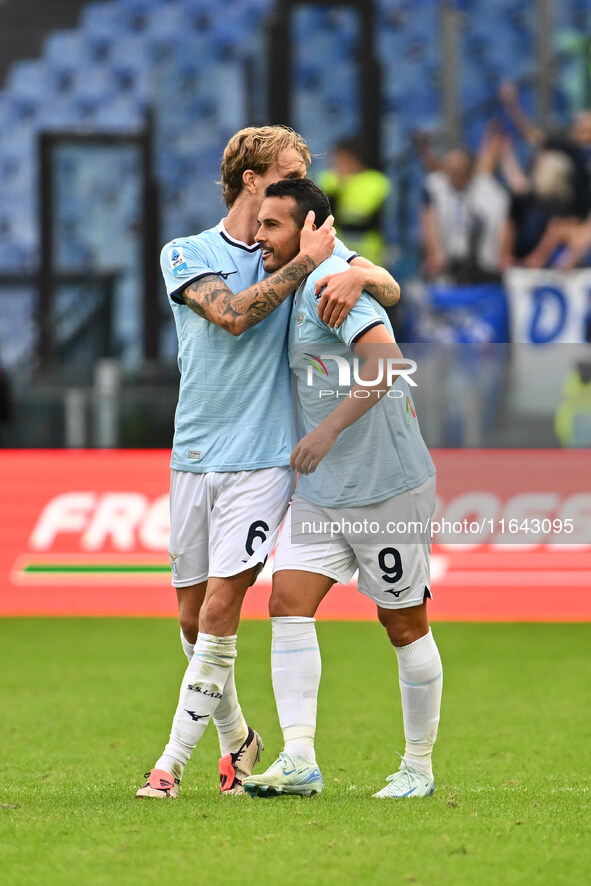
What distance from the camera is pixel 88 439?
1041cm

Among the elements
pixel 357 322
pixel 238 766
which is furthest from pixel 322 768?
pixel 357 322

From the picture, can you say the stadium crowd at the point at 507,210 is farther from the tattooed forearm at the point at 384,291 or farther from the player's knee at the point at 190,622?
the player's knee at the point at 190,622

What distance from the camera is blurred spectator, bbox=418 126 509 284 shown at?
12.2 m

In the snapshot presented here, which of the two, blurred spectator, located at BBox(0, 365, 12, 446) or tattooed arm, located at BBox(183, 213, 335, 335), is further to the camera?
blurred spectator, located at BBox(0, 365, 12, 446)

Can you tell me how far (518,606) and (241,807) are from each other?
17.8 feet

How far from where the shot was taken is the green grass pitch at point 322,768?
3.52 m

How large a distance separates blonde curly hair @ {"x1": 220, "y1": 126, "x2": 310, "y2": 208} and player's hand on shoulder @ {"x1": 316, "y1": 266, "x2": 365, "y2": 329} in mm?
517

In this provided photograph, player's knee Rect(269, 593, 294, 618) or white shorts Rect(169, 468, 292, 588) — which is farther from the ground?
white shorts Rect(169, 468, 292, 588)

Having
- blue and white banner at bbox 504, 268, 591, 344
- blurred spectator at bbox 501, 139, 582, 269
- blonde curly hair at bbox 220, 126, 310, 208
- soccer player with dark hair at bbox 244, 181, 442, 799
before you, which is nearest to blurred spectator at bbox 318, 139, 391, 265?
blurred spectator at bbox 501, 139, 582, 269

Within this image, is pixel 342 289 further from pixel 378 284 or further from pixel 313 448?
pixel 313 448

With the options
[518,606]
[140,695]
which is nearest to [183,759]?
[140,695]

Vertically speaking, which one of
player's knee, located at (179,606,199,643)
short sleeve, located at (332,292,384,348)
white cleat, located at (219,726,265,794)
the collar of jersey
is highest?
the collar of jersey

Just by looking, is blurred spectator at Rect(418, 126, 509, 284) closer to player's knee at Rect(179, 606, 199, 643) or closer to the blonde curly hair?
the blonde curly hair

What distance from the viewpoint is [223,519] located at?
4387mm
